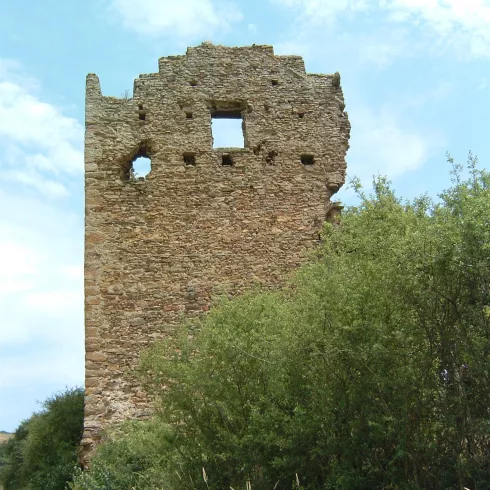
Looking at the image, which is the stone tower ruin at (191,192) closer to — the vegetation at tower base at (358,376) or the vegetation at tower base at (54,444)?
the vegetation at tower base at (54,444)

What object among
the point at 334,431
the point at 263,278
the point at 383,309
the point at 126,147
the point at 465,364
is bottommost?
the point at 334,431

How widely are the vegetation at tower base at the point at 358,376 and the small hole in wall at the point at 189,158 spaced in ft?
13.3

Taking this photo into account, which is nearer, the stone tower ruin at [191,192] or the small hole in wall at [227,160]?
the stone tower ruin at [191,192]

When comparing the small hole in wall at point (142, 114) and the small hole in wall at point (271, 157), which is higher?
the small hole in wall at point (142, 114)

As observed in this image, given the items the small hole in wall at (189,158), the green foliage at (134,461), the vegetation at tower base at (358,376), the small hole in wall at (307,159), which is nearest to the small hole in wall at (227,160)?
the small hole in wall at (189,158)

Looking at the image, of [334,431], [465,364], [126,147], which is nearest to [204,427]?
[334,431]

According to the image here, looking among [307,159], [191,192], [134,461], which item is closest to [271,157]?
[307,159]

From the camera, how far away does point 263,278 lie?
12031 mm

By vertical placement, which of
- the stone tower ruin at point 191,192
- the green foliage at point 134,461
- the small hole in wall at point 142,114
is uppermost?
the small hole in wall at point 142,114

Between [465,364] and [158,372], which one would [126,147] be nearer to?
[158,372]

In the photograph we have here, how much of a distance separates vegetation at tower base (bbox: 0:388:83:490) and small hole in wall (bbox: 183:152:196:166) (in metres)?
4.76

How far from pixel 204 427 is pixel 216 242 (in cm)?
417

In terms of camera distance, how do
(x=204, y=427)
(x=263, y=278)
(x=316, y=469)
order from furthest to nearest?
(x=263, y=278) → (x=204, y=427) → (x=316, y=469)

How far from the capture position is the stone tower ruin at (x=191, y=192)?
1162cm
